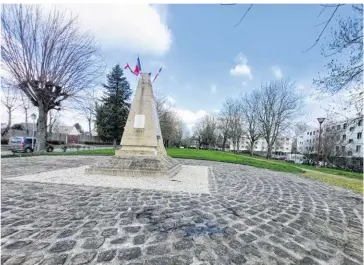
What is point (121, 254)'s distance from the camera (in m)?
2.12

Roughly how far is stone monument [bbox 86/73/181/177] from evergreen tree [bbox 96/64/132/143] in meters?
26.9

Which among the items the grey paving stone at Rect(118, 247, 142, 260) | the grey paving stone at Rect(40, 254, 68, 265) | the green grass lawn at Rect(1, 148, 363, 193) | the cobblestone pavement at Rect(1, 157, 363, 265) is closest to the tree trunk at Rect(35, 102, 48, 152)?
the green grass lawn at Rect(1, 148, 363, 193)

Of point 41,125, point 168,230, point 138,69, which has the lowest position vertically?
point 168,230

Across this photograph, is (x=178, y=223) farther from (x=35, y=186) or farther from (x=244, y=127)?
(x=244, y=127)

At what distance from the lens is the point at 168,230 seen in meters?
2.75

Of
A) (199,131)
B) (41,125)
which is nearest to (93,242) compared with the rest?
(41,125)

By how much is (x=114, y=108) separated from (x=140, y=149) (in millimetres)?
29347

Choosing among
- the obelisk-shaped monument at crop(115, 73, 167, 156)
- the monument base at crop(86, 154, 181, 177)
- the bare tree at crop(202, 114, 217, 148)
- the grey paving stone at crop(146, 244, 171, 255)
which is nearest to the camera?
the grey paving stone at crop(146, 244, 171, 255)

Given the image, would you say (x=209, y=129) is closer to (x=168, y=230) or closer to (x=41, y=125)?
(x=41, y=125)

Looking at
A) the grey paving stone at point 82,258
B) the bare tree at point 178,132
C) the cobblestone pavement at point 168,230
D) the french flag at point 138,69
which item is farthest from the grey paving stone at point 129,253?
the bare tree at point 178,132

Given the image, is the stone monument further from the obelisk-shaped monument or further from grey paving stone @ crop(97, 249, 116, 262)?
grey paving stone @ crop(97, 249, 116, 262)

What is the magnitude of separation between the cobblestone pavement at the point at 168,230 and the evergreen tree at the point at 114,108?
31441mm

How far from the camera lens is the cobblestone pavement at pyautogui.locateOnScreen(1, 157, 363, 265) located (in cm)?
214

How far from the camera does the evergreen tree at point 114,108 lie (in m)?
34.7
